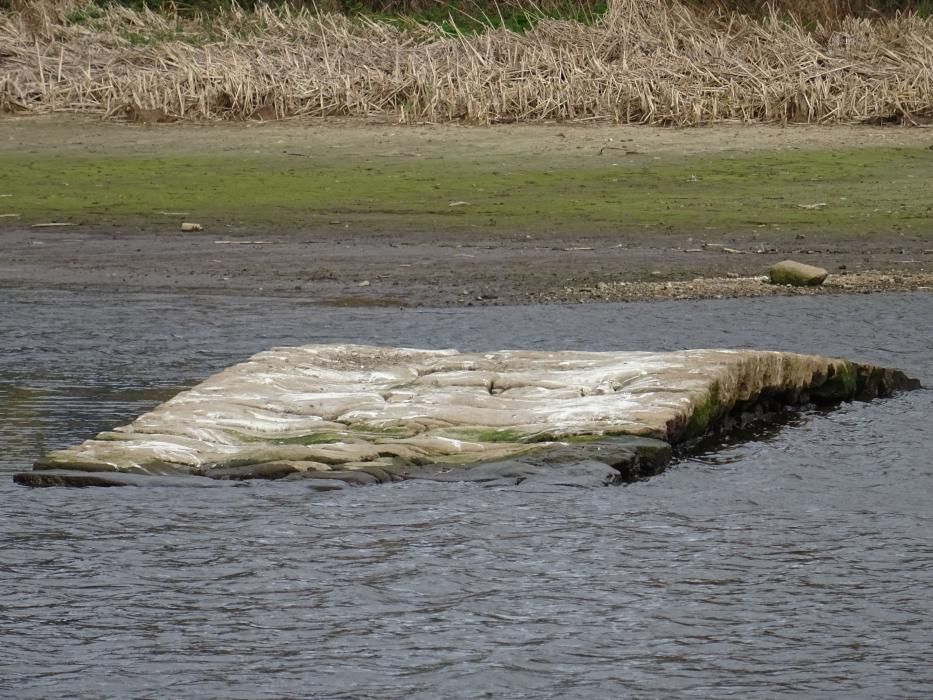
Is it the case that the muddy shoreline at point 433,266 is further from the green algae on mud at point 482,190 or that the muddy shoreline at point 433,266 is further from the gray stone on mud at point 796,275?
the green algae on mud at point 482,190

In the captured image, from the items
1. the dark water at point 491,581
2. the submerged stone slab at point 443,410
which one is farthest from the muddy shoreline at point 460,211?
the dark water at point 491,581

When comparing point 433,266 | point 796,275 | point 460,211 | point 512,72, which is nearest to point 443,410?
point 796,275

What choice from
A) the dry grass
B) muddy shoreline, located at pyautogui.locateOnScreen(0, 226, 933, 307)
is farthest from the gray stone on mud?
the dry grass

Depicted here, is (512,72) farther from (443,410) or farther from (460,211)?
(443,410)

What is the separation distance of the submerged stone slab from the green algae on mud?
6685 millimetres

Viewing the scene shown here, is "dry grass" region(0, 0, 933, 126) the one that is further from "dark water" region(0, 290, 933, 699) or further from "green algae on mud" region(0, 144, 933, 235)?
"dark water" region(0, 290, 933, 699)

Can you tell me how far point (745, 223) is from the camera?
15.9 m

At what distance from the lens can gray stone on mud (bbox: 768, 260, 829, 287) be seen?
43.2ft

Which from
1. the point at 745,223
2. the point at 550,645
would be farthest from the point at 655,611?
the point at 745,223

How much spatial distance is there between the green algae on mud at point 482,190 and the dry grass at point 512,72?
1.42 metres

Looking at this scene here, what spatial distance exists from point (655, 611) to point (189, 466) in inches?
94.9

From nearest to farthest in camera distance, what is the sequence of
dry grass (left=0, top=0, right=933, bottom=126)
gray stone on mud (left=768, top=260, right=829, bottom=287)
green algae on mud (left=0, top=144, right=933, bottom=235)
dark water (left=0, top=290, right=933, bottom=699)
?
dark water (left=0, top=290, right=933, bottom=699) → gray stone on mud (left=768, top=260, right=829, bottom=287) → green algae on mud (left=0, top=144, right=933, bottom=235) → dry grass (left=0, top=0, right=933, bottom=126)

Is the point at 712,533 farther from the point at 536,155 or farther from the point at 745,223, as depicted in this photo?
the point at 536,155

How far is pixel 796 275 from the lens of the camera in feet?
43.2
